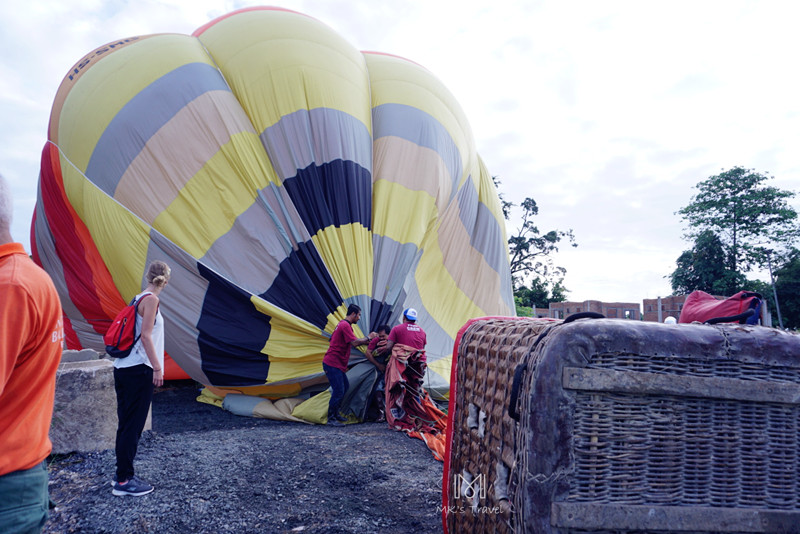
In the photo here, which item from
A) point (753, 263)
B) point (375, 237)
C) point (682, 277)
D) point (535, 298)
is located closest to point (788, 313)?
point (753, 263)

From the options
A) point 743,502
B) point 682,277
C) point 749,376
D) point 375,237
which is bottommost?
point 743,502

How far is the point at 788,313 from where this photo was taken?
2806cm

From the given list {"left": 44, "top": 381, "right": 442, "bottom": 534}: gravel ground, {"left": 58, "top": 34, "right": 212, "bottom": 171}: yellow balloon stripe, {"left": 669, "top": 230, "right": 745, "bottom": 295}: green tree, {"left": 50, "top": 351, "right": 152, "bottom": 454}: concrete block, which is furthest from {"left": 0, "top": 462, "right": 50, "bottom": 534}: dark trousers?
{"left": 669, "top": 230, "right": 745, "bottom": 295}: green tree

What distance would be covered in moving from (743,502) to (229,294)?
5.72 m

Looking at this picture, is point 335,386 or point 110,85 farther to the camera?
point 110,85

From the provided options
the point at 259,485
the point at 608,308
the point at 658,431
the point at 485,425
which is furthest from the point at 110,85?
the point at 608,308

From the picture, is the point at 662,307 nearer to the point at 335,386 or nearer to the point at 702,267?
the point at 702,267

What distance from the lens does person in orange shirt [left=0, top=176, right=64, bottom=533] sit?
152cm

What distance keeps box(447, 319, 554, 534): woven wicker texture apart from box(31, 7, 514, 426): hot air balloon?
413cm

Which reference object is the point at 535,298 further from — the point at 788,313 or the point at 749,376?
the point at 749,376

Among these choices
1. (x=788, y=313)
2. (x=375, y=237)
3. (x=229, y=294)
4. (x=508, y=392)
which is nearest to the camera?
(x=508, y=392)

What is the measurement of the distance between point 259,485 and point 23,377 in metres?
2.43

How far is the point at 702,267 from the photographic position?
29828mm

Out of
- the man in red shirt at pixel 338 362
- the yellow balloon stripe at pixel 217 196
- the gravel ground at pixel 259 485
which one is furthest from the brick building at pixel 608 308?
the gravel ground at pixel 259 485
